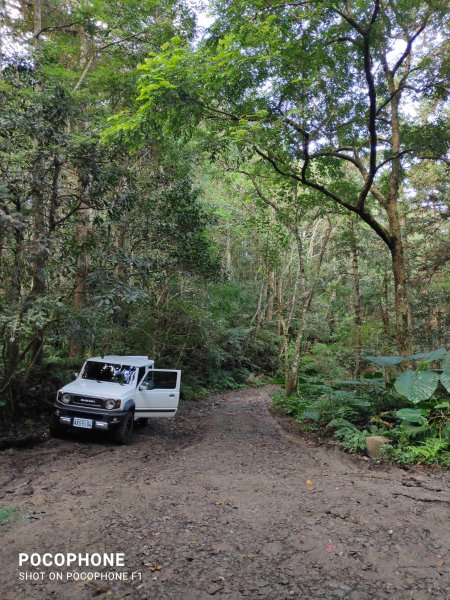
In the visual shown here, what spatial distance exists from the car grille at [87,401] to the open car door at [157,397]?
0.93 metres

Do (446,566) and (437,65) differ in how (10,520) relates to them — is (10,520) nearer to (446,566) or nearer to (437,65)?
(446,566)

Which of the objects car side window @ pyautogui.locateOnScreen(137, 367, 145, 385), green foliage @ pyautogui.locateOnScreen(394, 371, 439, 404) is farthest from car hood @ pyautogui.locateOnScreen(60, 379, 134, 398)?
green foliage @ pyautogui.locateOnScreen(394, 371, 439, 404)

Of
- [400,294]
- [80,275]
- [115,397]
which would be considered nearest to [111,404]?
[115,397]

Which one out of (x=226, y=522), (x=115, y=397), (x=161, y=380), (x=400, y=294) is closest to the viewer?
(x=226, y=522)

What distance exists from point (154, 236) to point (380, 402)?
Result: 777cm

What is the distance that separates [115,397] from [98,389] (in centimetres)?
49

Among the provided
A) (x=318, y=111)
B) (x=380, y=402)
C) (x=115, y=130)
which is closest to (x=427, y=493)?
(x=380, y=402)

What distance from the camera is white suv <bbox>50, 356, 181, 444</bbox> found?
7312 mm

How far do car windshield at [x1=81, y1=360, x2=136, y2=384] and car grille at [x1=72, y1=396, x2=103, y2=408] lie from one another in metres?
0.87

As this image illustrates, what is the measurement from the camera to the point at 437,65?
9.34 meters

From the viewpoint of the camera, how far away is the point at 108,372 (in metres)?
8.36

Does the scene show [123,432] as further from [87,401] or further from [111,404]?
[87,401]

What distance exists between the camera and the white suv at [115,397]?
24.0ft

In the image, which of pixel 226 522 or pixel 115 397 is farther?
pixel 115 397
